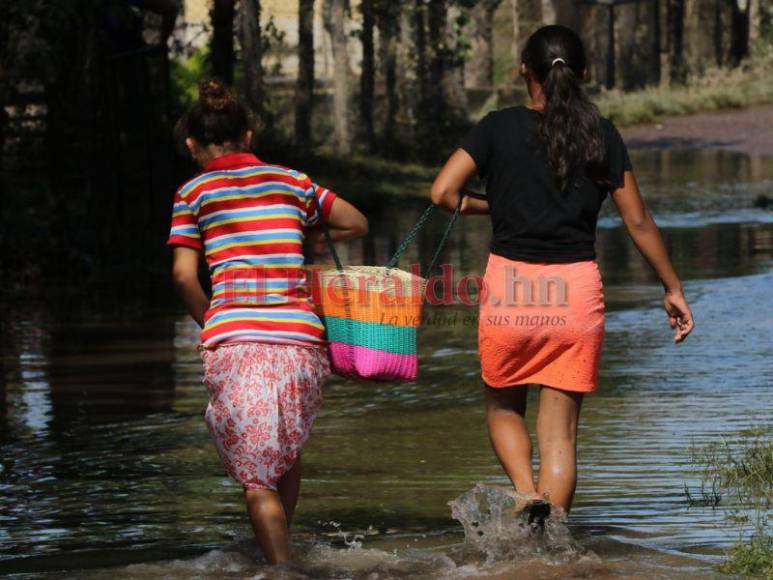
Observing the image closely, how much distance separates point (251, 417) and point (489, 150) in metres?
1.22

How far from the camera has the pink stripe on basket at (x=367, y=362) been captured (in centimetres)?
614

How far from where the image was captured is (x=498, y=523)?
6.22 metres

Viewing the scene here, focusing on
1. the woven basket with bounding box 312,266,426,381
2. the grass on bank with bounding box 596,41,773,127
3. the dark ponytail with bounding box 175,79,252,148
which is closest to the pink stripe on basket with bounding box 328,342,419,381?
the woven basket with bounding box 312,266,426,381

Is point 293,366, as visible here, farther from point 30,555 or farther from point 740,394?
point 740,394

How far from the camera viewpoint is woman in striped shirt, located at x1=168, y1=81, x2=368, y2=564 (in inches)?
233

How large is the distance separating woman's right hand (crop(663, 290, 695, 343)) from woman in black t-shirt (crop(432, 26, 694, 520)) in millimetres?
290

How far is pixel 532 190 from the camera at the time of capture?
6.16 metres

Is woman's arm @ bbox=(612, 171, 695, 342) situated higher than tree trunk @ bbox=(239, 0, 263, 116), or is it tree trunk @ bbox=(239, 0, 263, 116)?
tree trunk @ bbox=(239, 0, 263, 116)

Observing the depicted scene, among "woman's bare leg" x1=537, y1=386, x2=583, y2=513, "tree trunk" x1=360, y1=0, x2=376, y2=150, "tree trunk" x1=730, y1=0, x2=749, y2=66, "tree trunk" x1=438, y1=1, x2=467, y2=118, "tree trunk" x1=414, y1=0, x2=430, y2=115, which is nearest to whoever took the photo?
"woman's bare leg" x1=537, y1=386, x2=583, y2=513

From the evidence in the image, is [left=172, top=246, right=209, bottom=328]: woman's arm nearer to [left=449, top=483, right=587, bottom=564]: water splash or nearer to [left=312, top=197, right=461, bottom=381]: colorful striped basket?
[left=312, top=197, right=461, bottom=381]: colorful striped basket

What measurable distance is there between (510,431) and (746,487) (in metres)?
1.28

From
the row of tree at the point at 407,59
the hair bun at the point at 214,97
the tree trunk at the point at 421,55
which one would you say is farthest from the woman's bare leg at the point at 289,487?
the tree trunk at the point at 421,55

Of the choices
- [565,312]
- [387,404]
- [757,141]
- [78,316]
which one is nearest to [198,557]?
[565,312]

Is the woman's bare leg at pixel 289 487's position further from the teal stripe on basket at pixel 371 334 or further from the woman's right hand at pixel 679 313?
the woman's right hand at pixel 679 313
